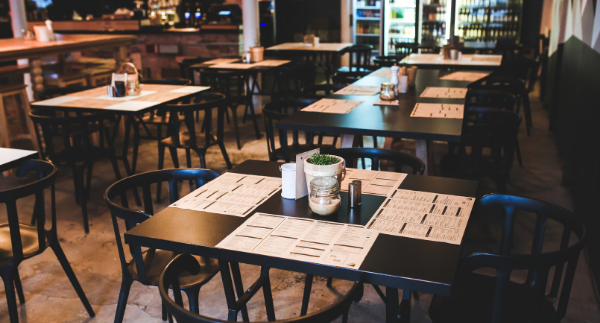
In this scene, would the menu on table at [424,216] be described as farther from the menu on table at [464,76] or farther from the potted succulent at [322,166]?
the menu on table at [464,76]

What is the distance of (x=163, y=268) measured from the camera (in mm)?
1969

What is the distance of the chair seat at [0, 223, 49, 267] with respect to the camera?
2.08m

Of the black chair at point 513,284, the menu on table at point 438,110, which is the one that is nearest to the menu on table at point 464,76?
the menu on table at point 438,110

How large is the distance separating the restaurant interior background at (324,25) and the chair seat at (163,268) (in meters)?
4.00

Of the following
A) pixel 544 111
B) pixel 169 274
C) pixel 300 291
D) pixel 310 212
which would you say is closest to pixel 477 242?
pixel 300 291

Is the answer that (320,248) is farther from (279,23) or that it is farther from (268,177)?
(279,23)

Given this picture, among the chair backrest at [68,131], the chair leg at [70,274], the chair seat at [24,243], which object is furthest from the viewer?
the chair backrest at [68,131]

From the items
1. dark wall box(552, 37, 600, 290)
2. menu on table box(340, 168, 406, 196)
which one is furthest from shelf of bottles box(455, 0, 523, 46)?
menu on table box(340, 168, 406, 196)

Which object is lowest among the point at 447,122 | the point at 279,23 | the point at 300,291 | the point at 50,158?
the point at 300,291

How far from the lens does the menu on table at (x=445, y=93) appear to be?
3635mm

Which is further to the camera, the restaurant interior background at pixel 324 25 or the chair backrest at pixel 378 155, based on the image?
the restaurant interior background at pixel 324 25

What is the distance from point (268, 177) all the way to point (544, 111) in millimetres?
5823

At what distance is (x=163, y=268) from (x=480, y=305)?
1.17 m

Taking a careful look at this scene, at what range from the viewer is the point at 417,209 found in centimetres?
172
